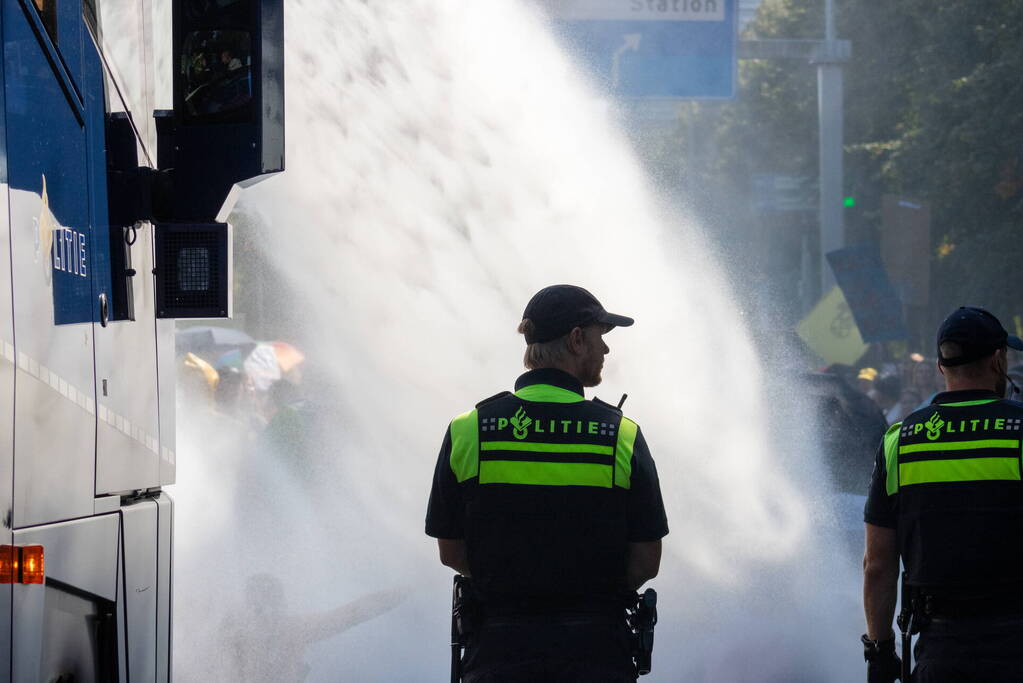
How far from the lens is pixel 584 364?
11.9 feet

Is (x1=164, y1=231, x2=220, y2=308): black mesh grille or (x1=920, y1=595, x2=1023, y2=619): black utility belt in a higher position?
(x1=164, y1=231, x2=220, y2=308): black mesh grille

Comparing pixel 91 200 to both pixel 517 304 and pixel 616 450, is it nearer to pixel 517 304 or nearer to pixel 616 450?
pixel 616 450

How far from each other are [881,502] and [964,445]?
0.29 metres

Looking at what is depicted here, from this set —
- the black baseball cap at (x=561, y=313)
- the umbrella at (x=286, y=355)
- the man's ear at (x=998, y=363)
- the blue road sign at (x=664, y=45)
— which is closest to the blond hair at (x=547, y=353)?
→ the black baseball cap at (x=561, y=313)

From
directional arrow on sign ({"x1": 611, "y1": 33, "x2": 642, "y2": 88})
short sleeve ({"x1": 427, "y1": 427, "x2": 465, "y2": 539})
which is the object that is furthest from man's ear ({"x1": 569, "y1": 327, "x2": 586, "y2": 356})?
directional arrow on sign ({"x1": 611, "y1": 33, "x2": 642, "y2": 88})

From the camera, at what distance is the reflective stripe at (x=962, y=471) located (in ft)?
12.3

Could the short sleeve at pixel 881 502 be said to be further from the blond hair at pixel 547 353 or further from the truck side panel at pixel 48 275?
the truck side panel at pixel 48 275

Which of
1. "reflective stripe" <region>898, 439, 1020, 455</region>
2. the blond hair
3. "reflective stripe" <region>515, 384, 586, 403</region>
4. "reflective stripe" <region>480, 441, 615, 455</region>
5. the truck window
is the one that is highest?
the truck window

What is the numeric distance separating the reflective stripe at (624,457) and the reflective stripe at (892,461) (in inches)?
35.6

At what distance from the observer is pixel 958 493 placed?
377cm

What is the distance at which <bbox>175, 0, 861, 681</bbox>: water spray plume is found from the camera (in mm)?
7801

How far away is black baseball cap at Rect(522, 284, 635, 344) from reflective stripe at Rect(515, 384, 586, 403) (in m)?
0.14

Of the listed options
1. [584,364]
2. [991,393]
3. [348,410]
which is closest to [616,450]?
[584,364]

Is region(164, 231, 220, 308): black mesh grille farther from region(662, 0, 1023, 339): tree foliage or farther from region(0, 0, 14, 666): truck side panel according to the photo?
region(662, 0, 1023, 339): tree foliage
